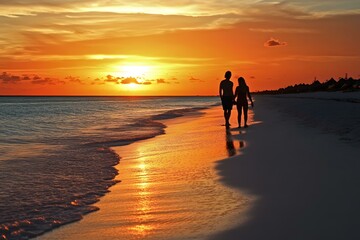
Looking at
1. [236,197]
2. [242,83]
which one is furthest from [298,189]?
[242,83]

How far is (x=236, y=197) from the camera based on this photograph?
20.2ft

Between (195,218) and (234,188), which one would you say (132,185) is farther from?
(195,218)

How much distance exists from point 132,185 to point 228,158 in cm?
289

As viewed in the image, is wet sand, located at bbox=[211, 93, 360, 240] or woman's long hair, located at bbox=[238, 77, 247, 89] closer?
wet sand, located at bbox=[211, 93, 360, 240]

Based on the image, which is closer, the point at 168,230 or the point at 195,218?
the point at 168,230

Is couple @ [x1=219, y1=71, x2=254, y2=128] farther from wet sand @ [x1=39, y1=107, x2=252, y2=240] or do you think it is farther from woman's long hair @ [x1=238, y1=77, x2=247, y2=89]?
wet sand @ [x1=39, y1=107, x2=252, y2=240]

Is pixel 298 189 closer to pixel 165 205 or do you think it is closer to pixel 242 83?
pixel 165 205

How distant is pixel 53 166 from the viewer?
10.0 meters

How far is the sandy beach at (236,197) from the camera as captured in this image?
15.5 feet

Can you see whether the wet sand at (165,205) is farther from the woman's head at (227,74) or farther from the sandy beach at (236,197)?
the woman's head at (227,74)

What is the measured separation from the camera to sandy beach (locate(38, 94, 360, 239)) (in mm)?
4723

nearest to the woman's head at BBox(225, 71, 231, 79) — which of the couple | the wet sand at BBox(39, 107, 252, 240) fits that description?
the couple

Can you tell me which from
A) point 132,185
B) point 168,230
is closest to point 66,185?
point 132,185

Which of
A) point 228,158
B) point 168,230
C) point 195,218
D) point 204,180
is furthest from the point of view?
point 228,158
